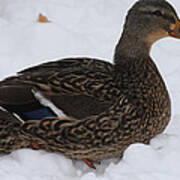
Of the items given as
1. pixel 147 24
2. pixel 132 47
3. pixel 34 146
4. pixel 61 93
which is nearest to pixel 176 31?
pixel 147 24

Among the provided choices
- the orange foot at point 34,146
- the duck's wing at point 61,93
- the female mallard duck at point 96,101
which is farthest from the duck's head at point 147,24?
the orange foot at point 34,146

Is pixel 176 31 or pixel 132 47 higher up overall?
pixel 176 31

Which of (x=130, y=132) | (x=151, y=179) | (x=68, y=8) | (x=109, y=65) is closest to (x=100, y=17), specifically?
(x=68, y=8)

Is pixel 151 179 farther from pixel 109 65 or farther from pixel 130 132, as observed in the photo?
pixel 109 65

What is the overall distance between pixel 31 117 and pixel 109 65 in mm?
673

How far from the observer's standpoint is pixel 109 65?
373 cm

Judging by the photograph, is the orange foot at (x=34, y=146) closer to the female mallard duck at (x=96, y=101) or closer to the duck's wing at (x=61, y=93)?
the female mallard duck at (x=96, y=101)

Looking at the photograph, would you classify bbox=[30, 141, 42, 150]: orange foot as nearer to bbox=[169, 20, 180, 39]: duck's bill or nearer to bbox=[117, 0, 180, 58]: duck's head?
bbox=[117, 0, 180, 58]: duck's head

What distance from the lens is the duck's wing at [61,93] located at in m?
3.47

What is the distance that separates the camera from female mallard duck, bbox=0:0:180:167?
11.4 feet

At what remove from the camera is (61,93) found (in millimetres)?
3488

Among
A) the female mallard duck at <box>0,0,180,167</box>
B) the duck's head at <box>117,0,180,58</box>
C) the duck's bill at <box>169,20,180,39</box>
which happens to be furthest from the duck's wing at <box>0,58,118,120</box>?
the duck's bill at <box>169,20,180,39</box>

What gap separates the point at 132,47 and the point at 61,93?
0.59 meters

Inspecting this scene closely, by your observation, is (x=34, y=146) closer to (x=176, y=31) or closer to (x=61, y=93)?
(x=61, y=93)
